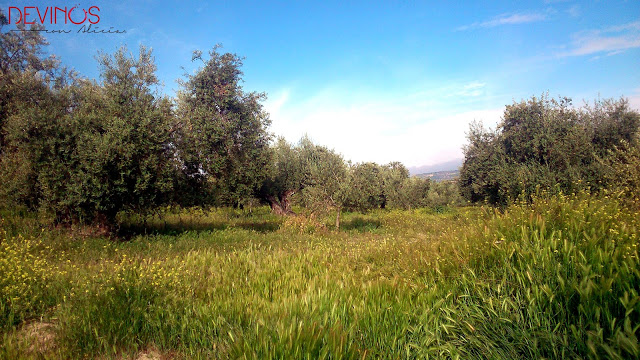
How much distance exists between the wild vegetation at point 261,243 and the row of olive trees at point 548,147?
0.44ft

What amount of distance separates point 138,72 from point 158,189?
5.22m

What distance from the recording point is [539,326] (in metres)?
3.48

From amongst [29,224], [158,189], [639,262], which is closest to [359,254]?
[639,262]

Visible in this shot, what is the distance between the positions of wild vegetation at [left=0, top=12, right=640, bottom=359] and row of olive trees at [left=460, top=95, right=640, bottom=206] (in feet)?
0.44

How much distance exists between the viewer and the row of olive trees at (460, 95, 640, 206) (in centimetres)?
1742

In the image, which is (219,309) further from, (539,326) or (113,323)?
(539,326)

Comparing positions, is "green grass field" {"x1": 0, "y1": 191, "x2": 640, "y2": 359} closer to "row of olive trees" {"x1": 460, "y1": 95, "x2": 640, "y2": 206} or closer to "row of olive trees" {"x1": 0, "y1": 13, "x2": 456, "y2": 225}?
"row of olive trees" {"x1": 0, "y1": 13, "x2": 456, "y2": 225}

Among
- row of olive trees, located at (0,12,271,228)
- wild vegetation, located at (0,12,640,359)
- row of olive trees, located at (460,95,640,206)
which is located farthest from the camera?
row of olive trees, located at (460,95,640,206)

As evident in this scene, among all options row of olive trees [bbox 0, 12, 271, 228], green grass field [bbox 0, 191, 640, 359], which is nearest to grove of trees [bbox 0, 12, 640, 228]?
row of olive trees [bbox 0, 12, 271, 228]

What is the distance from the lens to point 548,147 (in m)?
18.3

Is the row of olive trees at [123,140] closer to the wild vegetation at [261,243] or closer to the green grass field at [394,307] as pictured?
the wild vegetation at [261,243]

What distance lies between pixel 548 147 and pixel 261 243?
1806cm

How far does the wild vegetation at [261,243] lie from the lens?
359 cm

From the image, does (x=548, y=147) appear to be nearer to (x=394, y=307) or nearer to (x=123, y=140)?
(x=394, y=307)
